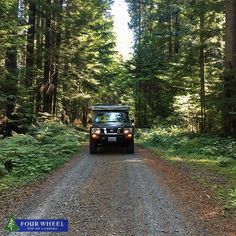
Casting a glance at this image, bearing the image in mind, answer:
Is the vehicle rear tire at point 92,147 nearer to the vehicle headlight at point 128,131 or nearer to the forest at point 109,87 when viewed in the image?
the forest at point 109,87

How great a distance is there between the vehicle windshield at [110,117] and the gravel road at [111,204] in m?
5.17

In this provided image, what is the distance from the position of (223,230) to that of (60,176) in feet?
18.3

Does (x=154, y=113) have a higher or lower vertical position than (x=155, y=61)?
lower

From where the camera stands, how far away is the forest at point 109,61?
54.9 ft

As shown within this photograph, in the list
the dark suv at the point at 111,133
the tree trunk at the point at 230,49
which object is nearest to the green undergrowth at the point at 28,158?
the dark suv at the point at 111,133

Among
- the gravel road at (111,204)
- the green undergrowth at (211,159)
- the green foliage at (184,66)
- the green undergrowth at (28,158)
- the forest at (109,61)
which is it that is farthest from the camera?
the green foliage at (184,66)

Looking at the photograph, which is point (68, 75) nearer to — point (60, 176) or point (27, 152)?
point (27, 152)

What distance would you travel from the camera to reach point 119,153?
16219 mm

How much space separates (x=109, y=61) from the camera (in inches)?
1591

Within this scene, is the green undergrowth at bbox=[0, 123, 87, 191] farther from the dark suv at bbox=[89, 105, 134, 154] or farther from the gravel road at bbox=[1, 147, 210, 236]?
the dark suv at bbox=[89, 105, 134, 154]

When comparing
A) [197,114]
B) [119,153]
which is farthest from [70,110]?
[119,153]

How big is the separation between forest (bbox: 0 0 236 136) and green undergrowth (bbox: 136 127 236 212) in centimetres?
166

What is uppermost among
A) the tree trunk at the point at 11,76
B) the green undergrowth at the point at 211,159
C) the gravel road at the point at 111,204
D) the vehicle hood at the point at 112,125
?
the tree trunk at the point at 11,76

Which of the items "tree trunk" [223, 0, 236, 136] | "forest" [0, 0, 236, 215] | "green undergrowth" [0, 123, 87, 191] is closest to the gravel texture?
"green undergrowth" [0, 123, 87, 191]
